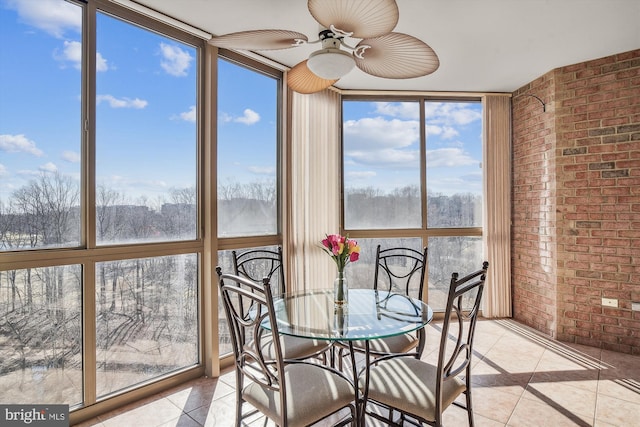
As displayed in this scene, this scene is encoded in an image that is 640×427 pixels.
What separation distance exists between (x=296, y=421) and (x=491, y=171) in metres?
3.47

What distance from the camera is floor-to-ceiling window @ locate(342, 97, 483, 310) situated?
389 cm

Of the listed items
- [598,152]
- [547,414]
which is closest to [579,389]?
[547,414]

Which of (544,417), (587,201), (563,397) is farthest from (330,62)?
(587,201)

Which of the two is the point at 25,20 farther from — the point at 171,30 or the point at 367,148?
the point at 367,148

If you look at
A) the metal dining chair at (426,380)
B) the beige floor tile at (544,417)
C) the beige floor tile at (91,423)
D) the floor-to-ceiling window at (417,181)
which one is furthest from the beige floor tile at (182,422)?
the floor-to-ceiling window at (417,181)

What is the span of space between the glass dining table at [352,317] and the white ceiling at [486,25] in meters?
1.92

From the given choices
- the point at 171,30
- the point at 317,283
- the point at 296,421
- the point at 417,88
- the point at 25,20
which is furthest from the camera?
the point at 417,88

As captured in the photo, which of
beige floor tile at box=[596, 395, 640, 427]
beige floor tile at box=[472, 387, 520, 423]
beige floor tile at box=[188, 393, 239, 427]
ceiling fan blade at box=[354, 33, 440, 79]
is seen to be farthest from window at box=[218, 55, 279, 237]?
beige floor tile at box=[596, 395, 640, 427]

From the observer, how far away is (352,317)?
1.91 meters

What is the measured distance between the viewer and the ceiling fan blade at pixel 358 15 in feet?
4.76

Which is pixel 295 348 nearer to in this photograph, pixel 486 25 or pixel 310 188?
pixel 310 188

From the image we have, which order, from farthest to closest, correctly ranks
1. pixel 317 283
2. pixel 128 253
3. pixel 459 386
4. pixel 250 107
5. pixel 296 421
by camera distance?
Answer: pixel 317 283
pixel 250 107
pixel 128 253
pixel 459 386
pixel 296 421

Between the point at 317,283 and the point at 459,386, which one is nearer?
the point at 459,386

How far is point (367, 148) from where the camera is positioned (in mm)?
3904
